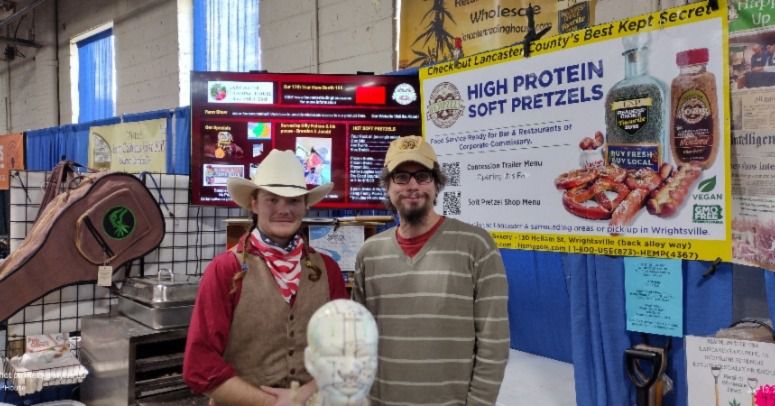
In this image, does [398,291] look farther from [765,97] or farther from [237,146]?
[237,146]

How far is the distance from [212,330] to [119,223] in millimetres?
1332

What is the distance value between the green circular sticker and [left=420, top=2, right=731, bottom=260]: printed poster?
1.47 m

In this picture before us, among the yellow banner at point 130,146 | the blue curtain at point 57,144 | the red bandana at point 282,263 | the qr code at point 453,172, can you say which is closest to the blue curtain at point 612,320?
the qr code at point 453,172

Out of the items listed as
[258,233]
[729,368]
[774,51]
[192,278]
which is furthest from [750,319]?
[192,278]

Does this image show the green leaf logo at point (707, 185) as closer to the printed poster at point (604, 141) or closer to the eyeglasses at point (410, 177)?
the printed poster at point (604, 141)

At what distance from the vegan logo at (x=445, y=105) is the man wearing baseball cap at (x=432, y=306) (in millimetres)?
1121

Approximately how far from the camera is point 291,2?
5664mm

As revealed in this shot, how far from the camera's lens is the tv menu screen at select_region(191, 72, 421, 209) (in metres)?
3.07

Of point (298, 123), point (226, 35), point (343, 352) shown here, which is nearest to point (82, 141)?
point (226, 35)

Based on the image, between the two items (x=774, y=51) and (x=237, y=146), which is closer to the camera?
(x=774, y=51)

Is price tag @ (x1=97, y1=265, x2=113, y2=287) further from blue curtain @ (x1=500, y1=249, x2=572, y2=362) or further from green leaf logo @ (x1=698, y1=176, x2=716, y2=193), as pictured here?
green leaf logo @ (x1=698, y1=176, x2=716, y2=193)

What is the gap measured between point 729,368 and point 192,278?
79.1 inches

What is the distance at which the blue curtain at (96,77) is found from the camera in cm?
858

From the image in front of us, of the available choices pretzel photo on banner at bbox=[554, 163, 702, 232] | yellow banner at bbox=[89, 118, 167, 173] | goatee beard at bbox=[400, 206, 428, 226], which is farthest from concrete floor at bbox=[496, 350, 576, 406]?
yellow banner at bbox=[89, 118, 167, 173]
